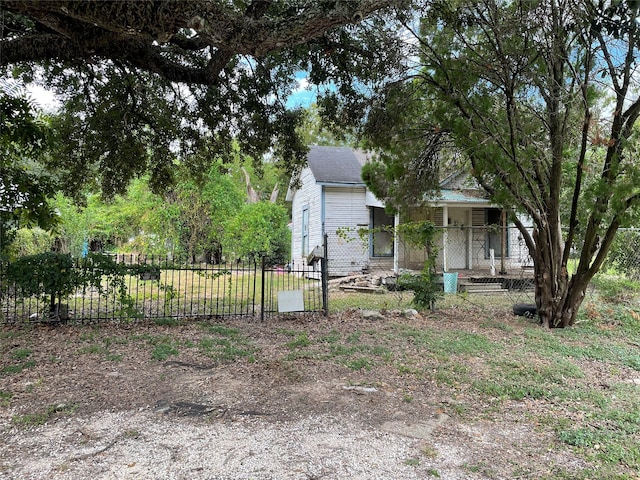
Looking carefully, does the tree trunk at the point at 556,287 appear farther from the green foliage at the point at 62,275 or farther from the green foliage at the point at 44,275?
the green foliage at the point at 44,275

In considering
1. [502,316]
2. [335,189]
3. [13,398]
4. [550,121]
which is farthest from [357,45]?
[335,189]

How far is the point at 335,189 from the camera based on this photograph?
1526 centimetres

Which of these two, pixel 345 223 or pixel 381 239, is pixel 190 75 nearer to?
pixel 345 223

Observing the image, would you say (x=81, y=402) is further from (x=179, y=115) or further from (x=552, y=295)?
(x=552, y=295)

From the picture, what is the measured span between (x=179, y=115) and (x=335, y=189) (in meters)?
7.46

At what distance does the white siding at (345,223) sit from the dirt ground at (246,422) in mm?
9560

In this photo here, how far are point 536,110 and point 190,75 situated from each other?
5.82 metres

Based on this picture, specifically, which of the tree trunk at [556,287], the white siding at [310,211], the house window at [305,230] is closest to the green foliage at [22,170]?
the tree trunk at [556,287]

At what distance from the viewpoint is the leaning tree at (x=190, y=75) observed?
3975 mm

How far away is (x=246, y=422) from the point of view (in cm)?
348

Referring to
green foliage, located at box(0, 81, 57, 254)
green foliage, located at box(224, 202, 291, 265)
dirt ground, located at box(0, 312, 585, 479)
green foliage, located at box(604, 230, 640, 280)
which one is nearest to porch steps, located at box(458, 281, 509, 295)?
green foliage, located at box(604, 230, 640, 280)

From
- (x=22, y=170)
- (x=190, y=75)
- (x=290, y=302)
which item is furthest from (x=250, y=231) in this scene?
(x=22, y=170)

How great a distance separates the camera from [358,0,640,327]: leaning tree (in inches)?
237

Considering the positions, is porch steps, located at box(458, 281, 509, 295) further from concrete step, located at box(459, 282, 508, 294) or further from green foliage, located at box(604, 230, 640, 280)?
green foliage, located at box(604, 230, 640, 280)
